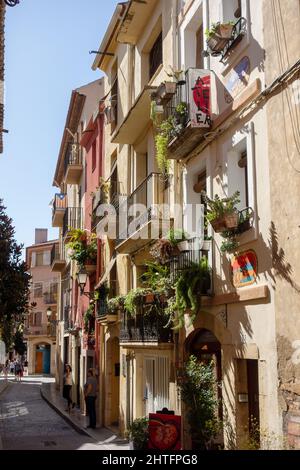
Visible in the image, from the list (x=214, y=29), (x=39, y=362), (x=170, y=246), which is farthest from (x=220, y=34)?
(x=39, y=362)

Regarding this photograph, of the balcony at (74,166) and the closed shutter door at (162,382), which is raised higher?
the balcony at (74,166)

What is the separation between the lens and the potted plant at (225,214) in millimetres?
9586

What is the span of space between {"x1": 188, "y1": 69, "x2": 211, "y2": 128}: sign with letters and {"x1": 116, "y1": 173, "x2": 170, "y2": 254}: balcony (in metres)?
2.69

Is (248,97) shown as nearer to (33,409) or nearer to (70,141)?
(33,409)

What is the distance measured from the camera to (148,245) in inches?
575

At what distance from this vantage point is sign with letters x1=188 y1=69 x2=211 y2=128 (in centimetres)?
1120

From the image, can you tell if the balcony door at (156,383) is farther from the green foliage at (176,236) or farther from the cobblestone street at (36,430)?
the green foliage at (176,236)

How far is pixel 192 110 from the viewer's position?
36.9ft

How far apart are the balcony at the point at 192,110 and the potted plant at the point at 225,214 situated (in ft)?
6.08

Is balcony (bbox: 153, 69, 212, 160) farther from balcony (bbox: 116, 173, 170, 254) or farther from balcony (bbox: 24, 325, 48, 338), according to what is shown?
balcony (bbox: 24, 325, 48, 338)

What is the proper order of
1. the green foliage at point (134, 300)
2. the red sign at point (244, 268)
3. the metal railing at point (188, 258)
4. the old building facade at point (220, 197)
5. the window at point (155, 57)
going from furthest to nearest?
1. the window at point (155, 57)
2. the green foliage at point (134, 300)
3. the metal railing at point (188, 258)
4. the red sign at point (244, 268)
5. the old building facade at point (220, 197)

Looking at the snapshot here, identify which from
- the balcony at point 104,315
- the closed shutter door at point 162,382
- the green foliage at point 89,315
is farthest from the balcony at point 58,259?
the closed shutter door at point 162,382

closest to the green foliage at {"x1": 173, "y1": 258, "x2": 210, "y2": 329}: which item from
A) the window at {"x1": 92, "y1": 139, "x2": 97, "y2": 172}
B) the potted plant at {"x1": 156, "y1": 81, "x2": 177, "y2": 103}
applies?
the potted plant at {"x1": 156, "y1": 81, "x2": 177, "y2": 103}

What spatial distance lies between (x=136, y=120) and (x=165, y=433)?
7996 millimetres
